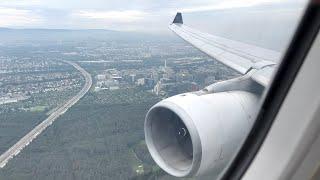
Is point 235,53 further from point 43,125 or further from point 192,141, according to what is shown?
point 43,125

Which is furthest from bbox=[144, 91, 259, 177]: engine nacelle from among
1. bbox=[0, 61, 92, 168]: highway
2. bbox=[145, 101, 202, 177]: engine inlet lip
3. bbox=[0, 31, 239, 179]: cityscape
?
bbox=[0, 61, 92, 168]: highway

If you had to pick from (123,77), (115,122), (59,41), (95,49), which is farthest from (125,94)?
(59,41)

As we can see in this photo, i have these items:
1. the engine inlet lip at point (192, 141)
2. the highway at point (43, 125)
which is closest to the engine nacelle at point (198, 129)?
the engine inlet lip at point (192, 141)

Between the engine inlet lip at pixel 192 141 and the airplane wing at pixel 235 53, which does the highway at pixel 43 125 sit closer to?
the airplane wing at pixel 235 53

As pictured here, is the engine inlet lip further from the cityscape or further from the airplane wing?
the airplane wing

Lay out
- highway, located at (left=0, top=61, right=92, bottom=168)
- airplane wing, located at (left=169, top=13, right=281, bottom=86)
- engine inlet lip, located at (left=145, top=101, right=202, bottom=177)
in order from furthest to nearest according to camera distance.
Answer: highway, located at (left=0, top=61, right=92, bottom=168) < airplane wing, located at (left=169, top=13, right=281, bottom=86) < engine inlet lip, located at (left=145, top=101, right=202, bottom=177)

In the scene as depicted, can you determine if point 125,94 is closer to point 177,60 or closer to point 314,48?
point 177,60
